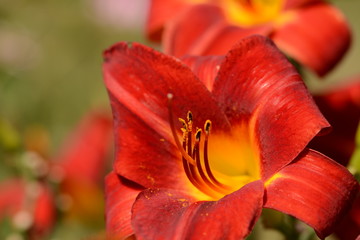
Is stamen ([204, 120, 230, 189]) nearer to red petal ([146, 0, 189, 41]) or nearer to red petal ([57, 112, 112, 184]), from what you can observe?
red petal ([146, 0, 189, 41])

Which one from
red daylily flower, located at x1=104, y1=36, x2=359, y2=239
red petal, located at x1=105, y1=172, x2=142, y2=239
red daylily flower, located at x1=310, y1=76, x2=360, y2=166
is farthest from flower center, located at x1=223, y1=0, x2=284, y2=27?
red petal, located at x1=105, y1=172, x2=142, y2=239

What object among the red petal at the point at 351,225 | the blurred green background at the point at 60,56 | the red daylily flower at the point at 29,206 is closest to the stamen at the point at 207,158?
the red petal at the point at 351,225

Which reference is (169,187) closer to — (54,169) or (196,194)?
(196,194)

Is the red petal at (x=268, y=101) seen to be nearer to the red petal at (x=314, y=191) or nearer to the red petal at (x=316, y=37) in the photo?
the red petal at (x=314, y=191)

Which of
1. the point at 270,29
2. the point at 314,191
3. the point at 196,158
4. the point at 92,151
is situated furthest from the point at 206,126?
the point at 92,151

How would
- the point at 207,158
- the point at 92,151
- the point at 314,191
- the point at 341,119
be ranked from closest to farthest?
the point at 314,191 → the point at 207,158 → the point at 341,119 → the point at 92,151

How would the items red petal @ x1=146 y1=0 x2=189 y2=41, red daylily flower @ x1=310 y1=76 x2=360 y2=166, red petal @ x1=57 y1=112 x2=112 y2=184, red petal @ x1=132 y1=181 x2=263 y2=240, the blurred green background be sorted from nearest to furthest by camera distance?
red petal @ x1=132 y1=181 x2=263 y2=240, red daylily flower @ x1=310 y1=76 x2=360 y2=166, red petal @ x1=146 y1=0 x2=189 y2=41, red petal @ x1=57 y1=112 x2=112 y2=184, the blurred green background

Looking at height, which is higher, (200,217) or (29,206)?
(200,217)

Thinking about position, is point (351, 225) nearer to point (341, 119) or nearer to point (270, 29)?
point (341, 119)
